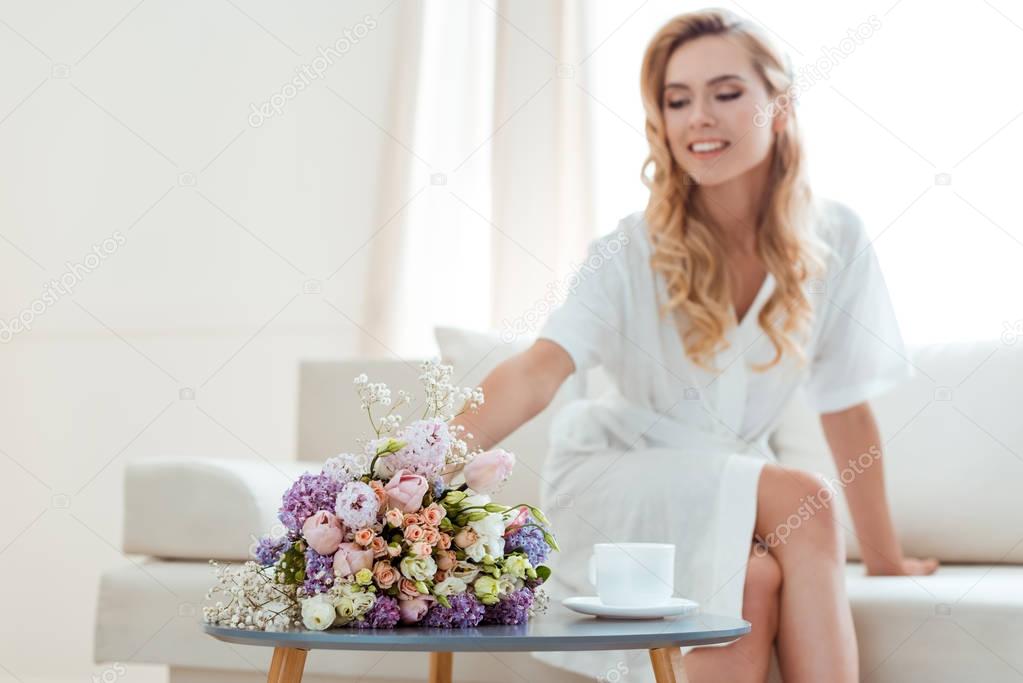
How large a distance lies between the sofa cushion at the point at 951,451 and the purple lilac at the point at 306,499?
1.27 m

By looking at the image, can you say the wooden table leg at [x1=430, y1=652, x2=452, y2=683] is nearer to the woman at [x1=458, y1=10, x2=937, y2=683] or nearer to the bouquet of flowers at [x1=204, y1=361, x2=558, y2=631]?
the woman at [x1=458, y1=10, x2=937, y2=683]

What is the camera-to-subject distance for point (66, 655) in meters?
3.04

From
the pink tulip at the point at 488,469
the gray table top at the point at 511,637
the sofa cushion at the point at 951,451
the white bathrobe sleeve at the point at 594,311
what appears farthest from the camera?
the sofa cushion at the point at 951,451

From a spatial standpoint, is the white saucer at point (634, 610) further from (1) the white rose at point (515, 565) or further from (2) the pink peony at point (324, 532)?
(2) the pink peony at point (324, 532)

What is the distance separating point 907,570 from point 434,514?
1.12m

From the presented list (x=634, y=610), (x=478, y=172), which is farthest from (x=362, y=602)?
(x=478, y=172)

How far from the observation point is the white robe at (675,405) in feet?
5.21

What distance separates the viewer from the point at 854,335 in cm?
197

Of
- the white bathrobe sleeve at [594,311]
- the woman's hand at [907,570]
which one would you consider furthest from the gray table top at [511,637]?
the woman's hand at [907,570]

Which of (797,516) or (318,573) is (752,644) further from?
(318,573)

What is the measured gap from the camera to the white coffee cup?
1.20m

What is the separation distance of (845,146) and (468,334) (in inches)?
40.7

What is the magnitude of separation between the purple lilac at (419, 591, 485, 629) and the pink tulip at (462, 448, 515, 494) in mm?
128

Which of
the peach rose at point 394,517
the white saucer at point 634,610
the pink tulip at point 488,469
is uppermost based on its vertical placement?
the pink tulip at point 488,469
